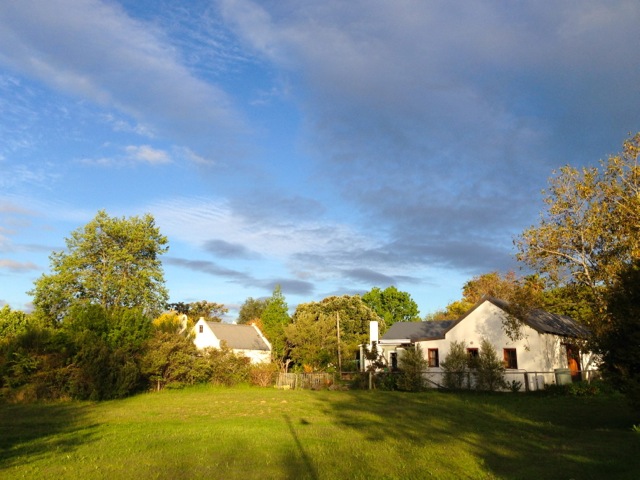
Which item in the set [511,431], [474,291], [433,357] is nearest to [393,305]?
[474,291]

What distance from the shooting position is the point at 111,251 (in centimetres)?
4566

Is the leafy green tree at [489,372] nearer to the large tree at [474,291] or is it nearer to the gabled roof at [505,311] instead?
the gabled roof at [505,311]

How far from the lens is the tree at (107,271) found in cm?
4319

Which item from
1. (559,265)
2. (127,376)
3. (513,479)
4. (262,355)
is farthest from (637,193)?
(262,355)

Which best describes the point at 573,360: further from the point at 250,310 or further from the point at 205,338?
the point at 250,310

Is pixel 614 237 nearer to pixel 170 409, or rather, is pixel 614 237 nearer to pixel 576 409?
pixel 576 409

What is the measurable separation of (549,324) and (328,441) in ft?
74.0

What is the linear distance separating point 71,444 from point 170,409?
8506 mm

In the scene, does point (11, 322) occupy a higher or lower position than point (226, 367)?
higher

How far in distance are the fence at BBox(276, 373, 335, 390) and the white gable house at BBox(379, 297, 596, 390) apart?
22.0 feet

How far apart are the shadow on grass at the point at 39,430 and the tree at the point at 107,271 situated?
24068mm

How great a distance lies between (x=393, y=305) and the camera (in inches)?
2876

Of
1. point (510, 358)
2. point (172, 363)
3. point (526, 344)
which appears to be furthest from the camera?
point (172, 363)

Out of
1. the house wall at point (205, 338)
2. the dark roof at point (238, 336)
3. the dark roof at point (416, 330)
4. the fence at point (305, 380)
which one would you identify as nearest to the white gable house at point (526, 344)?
the dark roof at point (416, 330)
